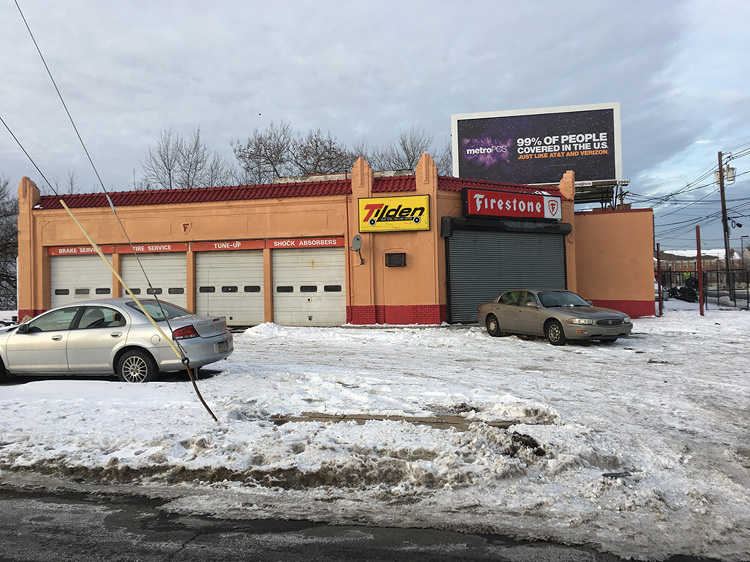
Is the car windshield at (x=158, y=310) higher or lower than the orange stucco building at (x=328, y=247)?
lower

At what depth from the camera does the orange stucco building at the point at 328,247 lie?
747 inches

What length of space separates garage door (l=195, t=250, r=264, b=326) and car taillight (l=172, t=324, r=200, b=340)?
11.9 m

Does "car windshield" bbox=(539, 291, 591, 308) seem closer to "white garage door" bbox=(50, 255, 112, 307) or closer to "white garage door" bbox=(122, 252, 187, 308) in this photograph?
"white garage door" bbox=(122, 252, 187, 308)

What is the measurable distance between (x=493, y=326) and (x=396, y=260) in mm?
4691

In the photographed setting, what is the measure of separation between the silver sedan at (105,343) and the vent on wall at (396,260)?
35.6ft

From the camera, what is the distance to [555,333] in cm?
1341

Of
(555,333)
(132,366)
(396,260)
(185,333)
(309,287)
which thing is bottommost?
(555,333)

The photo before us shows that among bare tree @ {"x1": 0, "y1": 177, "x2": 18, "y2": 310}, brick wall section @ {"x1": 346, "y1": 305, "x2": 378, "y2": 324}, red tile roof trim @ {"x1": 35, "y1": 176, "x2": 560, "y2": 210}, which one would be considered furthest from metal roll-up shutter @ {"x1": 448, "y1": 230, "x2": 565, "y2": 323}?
bare tree @ {"x1": 0, "y1": 177, "x2": 18, "y2": 310}

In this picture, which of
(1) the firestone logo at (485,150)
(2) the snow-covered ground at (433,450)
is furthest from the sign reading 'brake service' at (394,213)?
(1) the firestone logo at (485,150)

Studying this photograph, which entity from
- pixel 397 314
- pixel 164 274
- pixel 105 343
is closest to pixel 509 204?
pixel 397 314

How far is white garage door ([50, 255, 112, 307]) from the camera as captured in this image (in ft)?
68.1

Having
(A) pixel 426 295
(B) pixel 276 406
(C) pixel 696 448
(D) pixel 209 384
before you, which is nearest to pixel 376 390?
(B) pixel 276 406

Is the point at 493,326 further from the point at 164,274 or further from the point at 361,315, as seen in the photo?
the point at 164,274

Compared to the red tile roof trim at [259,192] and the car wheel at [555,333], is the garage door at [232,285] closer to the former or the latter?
the red tile roof trim at [259,192]
